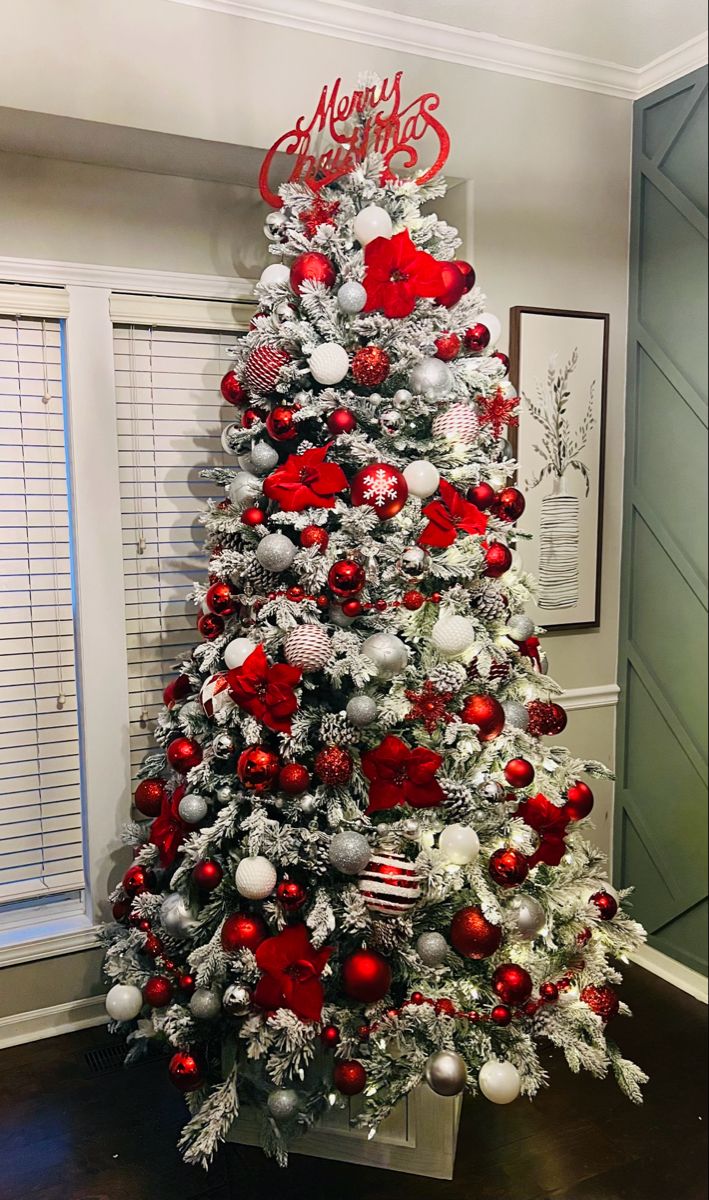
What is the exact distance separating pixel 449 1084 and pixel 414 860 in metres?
0.32

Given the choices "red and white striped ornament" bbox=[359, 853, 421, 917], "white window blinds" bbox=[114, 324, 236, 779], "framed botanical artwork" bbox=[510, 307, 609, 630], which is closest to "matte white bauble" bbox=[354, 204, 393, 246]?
"framed botanical artwork" bbox=[510, 307, 609, 630]

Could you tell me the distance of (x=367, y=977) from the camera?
1.32 m

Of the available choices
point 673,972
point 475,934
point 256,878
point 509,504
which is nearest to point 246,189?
point 509,504

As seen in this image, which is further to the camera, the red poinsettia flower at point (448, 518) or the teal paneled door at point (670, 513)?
the red poinsettia flower at point (448, 518)

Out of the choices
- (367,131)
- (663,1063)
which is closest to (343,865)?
(663,1063)

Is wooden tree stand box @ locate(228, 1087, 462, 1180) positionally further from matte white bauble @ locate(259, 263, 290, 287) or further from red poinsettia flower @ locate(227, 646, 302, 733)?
matte white bauble @ locate(259, 263, 290, 287)

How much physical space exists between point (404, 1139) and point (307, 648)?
83cm

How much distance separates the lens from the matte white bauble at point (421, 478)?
142cm

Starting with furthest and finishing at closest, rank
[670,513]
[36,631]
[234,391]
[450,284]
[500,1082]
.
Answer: [36,631] → [234,391] → [450,284] → [500,1082] → [670,513]

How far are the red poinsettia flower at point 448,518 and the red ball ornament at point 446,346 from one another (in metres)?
0.21

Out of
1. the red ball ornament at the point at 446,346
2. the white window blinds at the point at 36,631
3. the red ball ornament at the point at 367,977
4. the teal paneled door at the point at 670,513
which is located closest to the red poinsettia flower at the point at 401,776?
the red ball ornament at the point at 367,977

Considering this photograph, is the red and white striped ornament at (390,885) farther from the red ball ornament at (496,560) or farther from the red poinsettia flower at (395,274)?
the red poinsettia flower at (395,274)

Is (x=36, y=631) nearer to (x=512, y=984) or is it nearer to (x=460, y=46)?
(x=512, y=984)

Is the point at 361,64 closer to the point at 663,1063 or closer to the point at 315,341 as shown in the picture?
the point at 315,341
